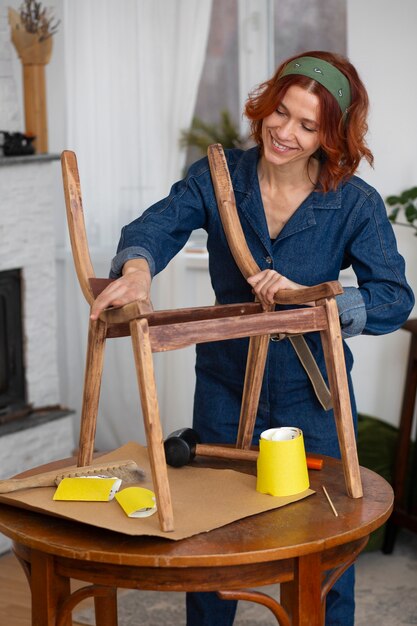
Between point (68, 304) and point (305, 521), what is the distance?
3083 mm

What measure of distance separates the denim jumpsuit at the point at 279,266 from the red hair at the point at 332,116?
0.05 meters

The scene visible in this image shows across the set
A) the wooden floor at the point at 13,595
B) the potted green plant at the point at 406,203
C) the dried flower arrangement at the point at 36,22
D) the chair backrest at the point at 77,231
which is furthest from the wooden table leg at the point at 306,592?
the dried flower arrangement at the point at 36,22

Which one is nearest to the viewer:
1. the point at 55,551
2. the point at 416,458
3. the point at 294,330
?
the point at 55,551

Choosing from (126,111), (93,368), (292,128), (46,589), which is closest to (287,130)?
(292,128)

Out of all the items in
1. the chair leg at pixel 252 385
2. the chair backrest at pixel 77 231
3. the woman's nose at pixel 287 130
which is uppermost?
the woman's nose at pixel 287 130

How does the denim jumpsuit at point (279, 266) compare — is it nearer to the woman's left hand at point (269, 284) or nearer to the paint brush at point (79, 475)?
the woman's left hand at point (269, 284)

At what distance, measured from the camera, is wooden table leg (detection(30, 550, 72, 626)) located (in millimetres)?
1632

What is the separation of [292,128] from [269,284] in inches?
13.1

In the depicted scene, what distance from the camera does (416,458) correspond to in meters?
3.58

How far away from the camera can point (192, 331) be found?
1.63 meters

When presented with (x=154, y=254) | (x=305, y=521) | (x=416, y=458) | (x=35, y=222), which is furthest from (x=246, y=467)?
(x=35, y=222)

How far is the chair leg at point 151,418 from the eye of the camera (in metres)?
1.57

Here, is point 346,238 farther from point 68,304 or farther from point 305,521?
point 68,304

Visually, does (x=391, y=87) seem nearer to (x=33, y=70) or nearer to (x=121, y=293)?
(x=33, y=70)
